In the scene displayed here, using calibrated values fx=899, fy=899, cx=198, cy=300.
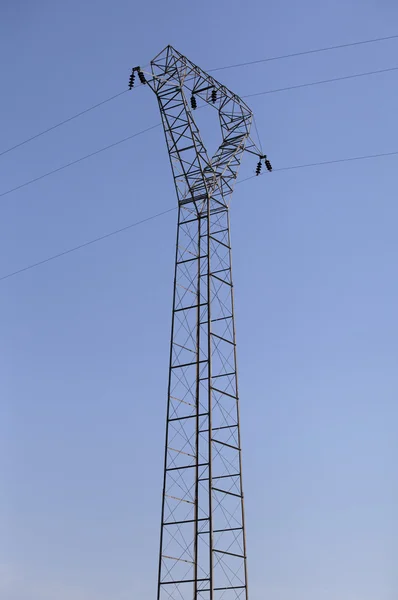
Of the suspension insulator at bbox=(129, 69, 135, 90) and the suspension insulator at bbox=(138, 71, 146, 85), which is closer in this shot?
the suspension insulator at bbox=(129, 69, 135, 90)

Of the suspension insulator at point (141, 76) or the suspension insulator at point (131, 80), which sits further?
the suspension insulator at point (141, 76)

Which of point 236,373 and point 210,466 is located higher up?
point 236,373

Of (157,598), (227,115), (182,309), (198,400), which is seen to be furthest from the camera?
(227,115)

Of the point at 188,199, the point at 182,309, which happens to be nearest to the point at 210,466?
the point at 182,309

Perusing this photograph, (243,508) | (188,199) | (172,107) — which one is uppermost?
(172,107)

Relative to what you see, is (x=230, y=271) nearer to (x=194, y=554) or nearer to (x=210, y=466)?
(x=210, y=466)

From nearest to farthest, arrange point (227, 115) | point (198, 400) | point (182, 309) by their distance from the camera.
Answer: point (198, 400) → point (182, 309) → point (227, 115)

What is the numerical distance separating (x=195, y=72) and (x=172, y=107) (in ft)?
8.63

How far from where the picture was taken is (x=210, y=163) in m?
51.9

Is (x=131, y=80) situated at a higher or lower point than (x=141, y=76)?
lower

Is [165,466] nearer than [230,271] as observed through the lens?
Yes

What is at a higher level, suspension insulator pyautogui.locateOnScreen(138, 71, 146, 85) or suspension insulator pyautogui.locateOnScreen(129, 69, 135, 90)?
suspension insulator pyautogui.locateOnScreen(138, 71, 146, 85)

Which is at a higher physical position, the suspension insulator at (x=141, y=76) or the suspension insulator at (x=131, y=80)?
the suspension insulator at (x=141, y=76)

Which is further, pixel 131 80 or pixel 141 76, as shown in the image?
pixel 141 76
